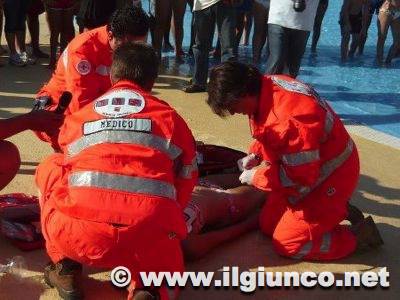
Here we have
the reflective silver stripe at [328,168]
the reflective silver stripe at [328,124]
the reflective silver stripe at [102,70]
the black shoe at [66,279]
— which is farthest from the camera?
the reflective silver stripe at [102,70]

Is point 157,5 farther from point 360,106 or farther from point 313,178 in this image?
point 313,178

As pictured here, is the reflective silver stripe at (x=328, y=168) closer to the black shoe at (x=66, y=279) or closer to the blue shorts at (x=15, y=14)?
the black shoe at (x=66, y=279)

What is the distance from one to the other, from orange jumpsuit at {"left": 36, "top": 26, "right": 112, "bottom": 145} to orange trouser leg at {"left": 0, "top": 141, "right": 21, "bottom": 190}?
1.12ft

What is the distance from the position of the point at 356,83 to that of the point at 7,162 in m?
5.46

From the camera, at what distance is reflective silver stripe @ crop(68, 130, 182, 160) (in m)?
2.51

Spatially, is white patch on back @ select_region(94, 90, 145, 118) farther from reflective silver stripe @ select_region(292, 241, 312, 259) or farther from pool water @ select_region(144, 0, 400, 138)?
pool water @ select_region(144, 0, 400, 138)

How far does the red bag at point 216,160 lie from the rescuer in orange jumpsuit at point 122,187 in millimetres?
1196

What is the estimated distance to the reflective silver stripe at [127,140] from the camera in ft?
8.23

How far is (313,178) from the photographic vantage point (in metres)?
3.07

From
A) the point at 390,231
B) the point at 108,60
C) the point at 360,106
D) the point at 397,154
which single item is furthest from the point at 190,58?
the point at 390,231

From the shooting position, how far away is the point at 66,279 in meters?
2.81

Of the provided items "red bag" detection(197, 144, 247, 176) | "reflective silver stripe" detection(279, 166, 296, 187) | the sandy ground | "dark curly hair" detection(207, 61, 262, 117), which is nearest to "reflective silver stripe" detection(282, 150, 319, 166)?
"reflective silver stripe" detection(279, 166, 296, 187)

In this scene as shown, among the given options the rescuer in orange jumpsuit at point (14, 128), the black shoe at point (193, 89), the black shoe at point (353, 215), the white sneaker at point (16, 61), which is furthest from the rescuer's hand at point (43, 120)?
the white sneaker at point (16, 61)

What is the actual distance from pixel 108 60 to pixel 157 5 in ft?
11.3
